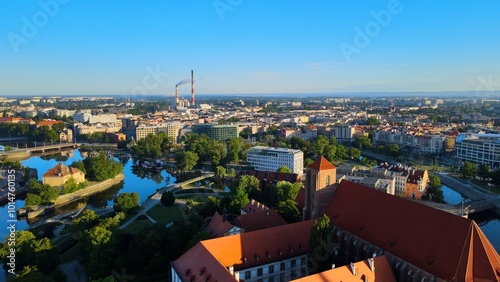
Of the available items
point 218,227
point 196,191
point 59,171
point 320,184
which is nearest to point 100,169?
point 59,171

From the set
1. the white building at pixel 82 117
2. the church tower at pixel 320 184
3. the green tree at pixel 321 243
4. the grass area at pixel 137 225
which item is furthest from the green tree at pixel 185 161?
the white building at pixel 82 117

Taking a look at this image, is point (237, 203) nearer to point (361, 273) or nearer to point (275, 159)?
point (361, 273)

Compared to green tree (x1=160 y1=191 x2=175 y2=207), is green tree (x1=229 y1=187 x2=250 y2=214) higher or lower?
green tree (x1=229 y1=187 x2=250 y2=214)

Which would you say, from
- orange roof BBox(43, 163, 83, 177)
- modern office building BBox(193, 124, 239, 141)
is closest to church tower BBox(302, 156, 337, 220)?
orange roof BBox(43, 163, 83, 177)

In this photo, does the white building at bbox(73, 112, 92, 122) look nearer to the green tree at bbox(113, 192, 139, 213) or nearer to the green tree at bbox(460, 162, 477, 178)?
the green tree at bbox(113, 192, 139, 213)

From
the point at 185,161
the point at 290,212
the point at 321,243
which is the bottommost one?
the point at 185,161

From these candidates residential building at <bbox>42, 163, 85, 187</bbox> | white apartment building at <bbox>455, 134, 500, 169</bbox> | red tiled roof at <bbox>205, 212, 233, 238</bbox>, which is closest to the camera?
red tiled roof at <bbox>205, 212, 233, 238</bbox>

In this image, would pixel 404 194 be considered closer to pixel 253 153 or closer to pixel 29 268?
pixel 253 153
